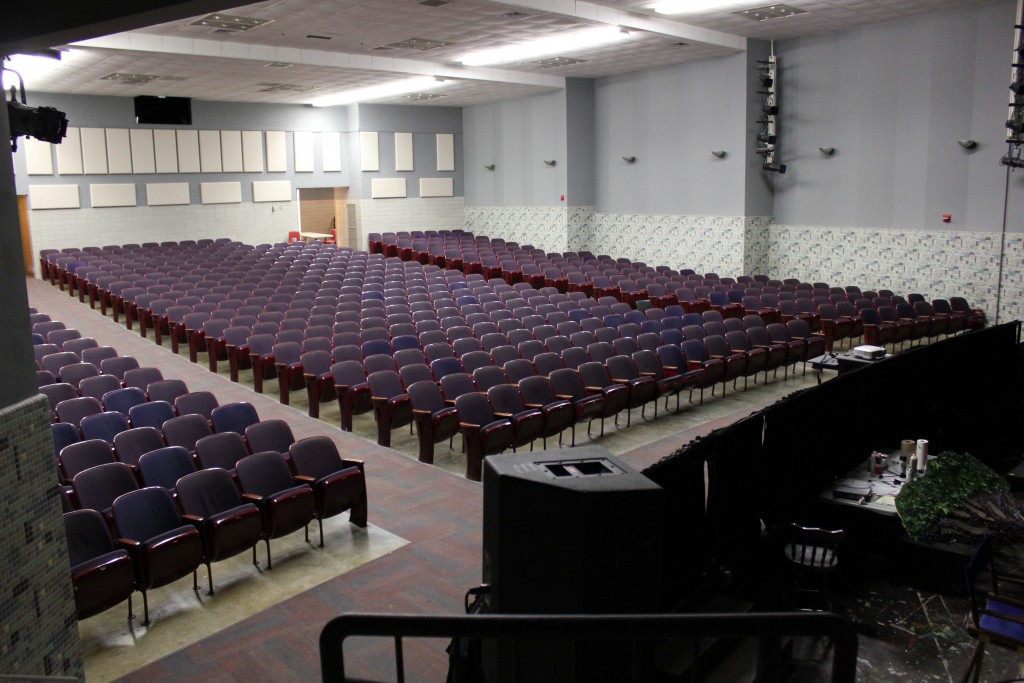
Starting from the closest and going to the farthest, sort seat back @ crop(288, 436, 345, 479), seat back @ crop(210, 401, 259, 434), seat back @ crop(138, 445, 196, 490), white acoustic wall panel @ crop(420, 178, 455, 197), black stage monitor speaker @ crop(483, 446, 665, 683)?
black stage monitor speaker @ crop(483, 446, 665, 683)
seat back @ crop(138, 445, 196, 490)
seat back @ crop(288, 436, 345, 479)
seat back @ crop(210, 401, 259, 434)
white acoustic wall panel @ crop(420, 178, 455, 197)

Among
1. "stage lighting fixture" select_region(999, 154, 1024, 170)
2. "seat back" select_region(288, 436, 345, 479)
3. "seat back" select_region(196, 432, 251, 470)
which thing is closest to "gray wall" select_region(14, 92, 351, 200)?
"seat back" select_region(196, 432, 251, 470)

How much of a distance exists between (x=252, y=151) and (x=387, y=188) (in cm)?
465

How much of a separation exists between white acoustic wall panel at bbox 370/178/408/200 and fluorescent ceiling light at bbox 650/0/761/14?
14.8 m

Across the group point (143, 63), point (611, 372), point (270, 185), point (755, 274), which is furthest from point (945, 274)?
point (270, 185)

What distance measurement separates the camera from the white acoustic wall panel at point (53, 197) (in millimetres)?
23359

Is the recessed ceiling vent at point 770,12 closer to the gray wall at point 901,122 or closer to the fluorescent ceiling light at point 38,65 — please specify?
the gray wall at point 901,122

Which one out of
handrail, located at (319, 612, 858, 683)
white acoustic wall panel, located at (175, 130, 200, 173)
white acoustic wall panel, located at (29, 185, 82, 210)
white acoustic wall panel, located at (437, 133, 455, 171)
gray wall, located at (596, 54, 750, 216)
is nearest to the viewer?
handrail, located at (319, 612, 858, 683)

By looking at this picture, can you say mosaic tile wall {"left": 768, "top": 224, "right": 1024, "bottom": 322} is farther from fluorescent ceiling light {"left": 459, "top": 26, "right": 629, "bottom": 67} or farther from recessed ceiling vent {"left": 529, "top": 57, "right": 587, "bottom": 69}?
recessed ceiling vent {"left": 529, "top": 57, "right": 587, "bottom": 69}

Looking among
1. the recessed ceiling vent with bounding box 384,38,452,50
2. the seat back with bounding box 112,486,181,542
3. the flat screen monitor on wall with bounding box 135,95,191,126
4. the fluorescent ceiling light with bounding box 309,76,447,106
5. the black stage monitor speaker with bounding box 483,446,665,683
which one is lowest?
the seat back with bounding box 112,486,181,542

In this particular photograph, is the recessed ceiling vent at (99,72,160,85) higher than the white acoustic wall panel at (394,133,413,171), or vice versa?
the recessed ceiling vent at (99,72,160,85)

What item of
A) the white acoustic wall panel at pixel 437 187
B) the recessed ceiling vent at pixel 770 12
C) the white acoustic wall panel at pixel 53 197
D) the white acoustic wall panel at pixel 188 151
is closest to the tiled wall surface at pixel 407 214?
the white acoustic wall panel at pixel 437 187

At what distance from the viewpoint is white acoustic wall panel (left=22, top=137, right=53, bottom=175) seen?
23016mm

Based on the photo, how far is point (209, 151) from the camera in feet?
87.3

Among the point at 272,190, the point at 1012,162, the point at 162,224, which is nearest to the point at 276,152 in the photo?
the point at 272,190
